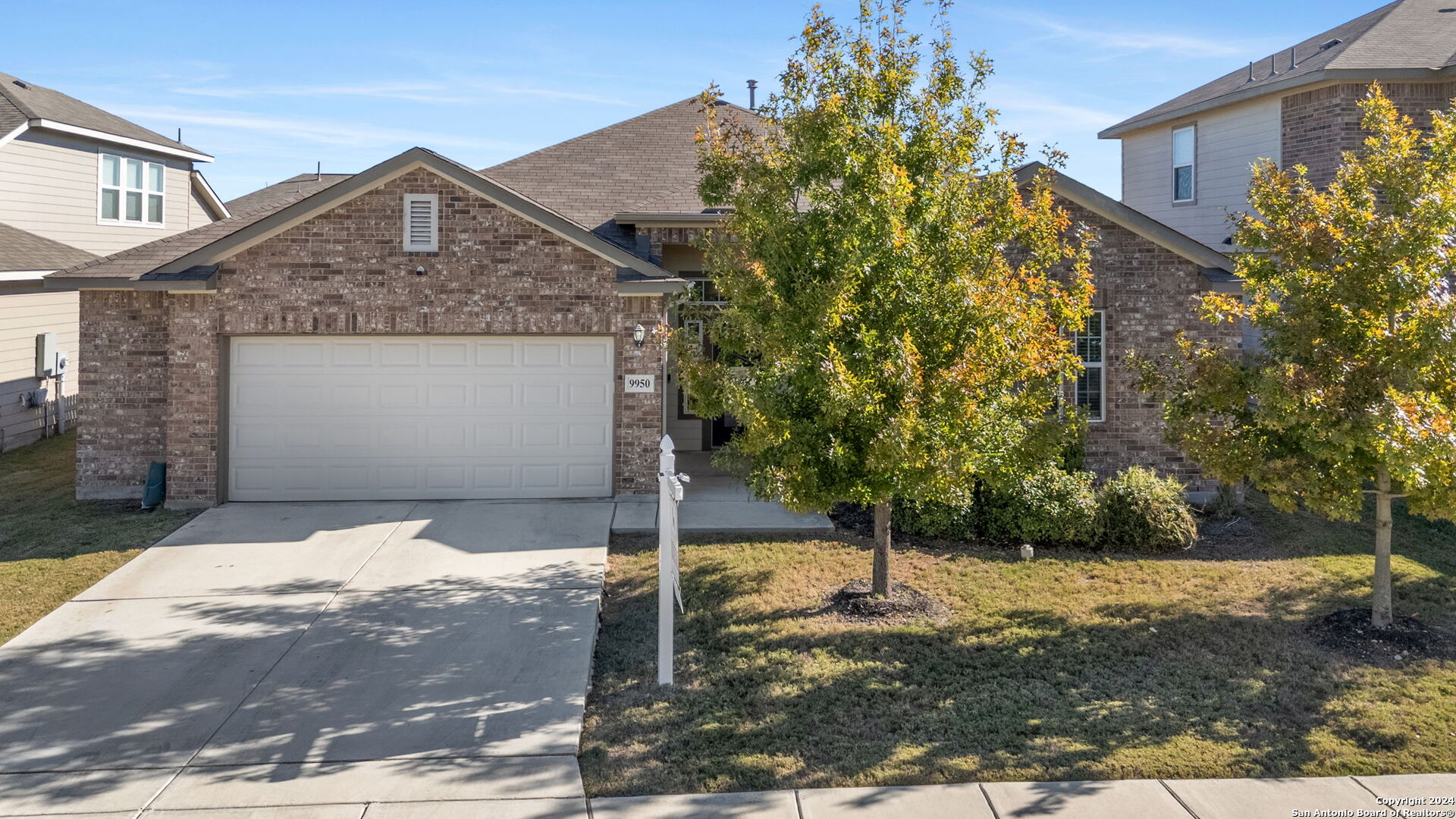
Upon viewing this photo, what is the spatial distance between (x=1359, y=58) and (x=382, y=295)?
15.7m

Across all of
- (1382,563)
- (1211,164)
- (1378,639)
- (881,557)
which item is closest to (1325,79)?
(1211,164)

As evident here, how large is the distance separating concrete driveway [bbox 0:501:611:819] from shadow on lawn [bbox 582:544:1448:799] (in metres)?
0.57

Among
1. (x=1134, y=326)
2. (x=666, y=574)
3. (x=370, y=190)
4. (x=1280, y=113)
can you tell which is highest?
(x=1280, y=113)

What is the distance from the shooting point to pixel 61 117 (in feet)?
65.7

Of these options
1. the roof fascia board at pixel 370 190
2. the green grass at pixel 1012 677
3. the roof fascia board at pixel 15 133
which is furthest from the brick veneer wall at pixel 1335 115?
the roof fascia board at pixel 15 133

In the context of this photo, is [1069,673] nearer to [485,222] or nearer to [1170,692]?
[1170,692]

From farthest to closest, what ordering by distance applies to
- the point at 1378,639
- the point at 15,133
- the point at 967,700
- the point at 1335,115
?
the point at 15,133 → the point at 1335,115 → the point at 1378,639 → the point at 967,700

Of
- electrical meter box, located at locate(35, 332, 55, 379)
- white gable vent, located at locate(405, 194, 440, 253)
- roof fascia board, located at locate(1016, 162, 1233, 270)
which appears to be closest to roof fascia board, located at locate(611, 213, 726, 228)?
white gable vent, located at locate(405, 194, 440, 253)

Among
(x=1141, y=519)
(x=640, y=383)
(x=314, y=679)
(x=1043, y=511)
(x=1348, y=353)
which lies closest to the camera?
(x=314, y=679)

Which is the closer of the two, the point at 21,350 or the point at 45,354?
the point at 21,350

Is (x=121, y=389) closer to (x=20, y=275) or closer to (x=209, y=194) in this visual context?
(x=20, y=275)

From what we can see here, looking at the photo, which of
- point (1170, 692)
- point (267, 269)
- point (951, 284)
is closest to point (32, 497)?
point (267, 269)

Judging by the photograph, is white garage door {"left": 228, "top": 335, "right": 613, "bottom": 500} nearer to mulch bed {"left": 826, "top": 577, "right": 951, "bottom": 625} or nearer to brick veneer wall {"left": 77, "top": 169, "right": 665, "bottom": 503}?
brick veneer wall {"left": 77, "top": 169, "right": 665, "bottom": 503}

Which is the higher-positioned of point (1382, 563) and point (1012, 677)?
point (1382, 563)
